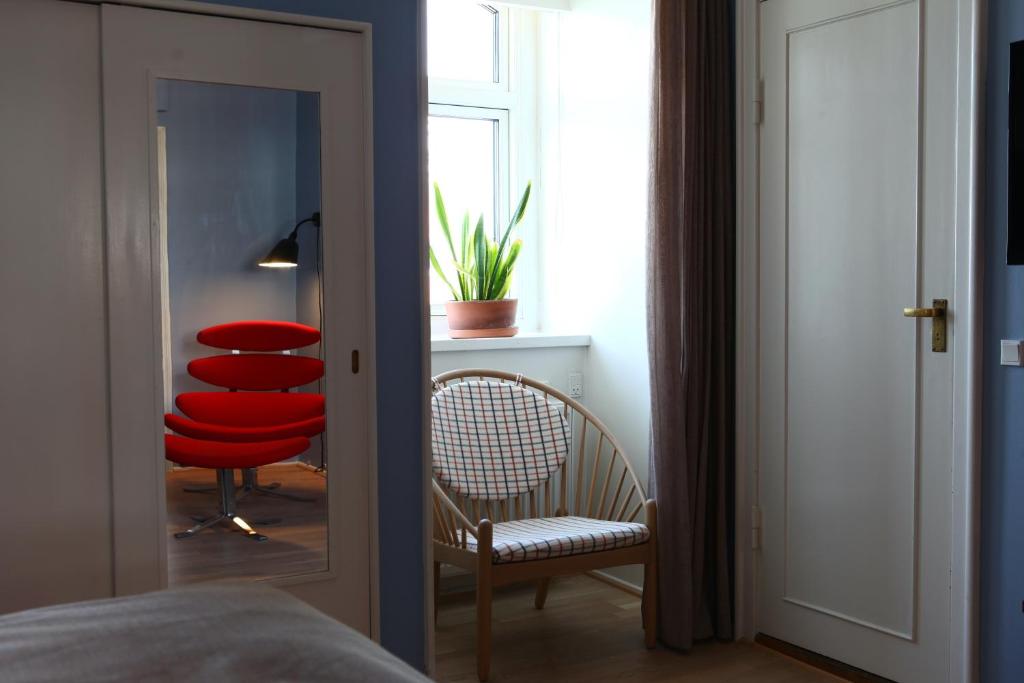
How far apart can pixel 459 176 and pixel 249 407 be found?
181cm

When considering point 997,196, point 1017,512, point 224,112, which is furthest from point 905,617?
point 224,112

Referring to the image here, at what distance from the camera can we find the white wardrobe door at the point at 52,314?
8.35ft

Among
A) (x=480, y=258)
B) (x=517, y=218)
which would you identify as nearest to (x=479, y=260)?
(x=480, y=258)

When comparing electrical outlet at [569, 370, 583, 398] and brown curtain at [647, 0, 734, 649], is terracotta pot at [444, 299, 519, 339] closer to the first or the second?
electrical outlet at [569, 370, 583, 398]

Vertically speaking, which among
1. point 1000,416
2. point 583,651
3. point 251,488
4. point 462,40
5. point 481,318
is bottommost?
point 583,651

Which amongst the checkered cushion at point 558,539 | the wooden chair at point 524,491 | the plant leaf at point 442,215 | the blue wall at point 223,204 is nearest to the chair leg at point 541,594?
the wooden chair at point 524,491

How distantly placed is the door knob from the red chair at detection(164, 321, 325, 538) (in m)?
1.77

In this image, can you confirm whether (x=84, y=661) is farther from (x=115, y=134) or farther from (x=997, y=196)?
(x=997, y=196)

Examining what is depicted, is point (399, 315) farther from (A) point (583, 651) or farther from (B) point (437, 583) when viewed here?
(A) point (583, 651)

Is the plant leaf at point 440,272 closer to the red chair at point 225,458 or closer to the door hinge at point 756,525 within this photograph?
the red chair at point 225,458

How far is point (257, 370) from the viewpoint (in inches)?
113

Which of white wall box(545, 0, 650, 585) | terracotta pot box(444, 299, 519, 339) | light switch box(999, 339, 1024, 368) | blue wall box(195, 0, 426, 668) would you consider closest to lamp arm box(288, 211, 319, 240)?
blue wall box(195, 0, 426, 668)

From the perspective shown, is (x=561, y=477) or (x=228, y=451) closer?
(x=228, y=451)

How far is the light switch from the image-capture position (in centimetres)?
256
